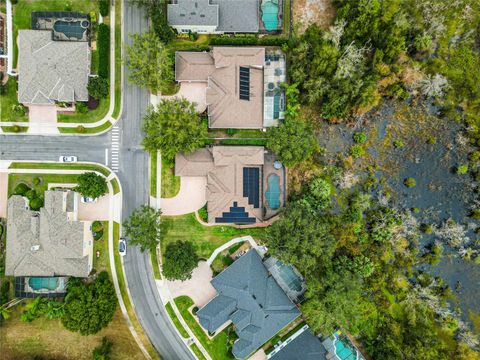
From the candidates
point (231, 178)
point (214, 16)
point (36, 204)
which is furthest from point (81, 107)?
point (231, 178)

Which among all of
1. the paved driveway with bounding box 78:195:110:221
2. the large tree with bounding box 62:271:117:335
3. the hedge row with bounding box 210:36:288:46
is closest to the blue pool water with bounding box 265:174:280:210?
the hedge row with bounding box 210:36:288:46

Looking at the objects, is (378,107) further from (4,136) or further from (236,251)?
(4,136)

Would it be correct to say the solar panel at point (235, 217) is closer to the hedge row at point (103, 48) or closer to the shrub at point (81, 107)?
the shrub at point (81, 107)

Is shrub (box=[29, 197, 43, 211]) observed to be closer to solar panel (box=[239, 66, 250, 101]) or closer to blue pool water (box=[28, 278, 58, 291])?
blue pool water (box=[28, 278, 58, 291])

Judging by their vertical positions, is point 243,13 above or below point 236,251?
above

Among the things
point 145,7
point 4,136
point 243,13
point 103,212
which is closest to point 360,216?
point 243,13

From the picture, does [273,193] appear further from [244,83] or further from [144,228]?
[144,228]
